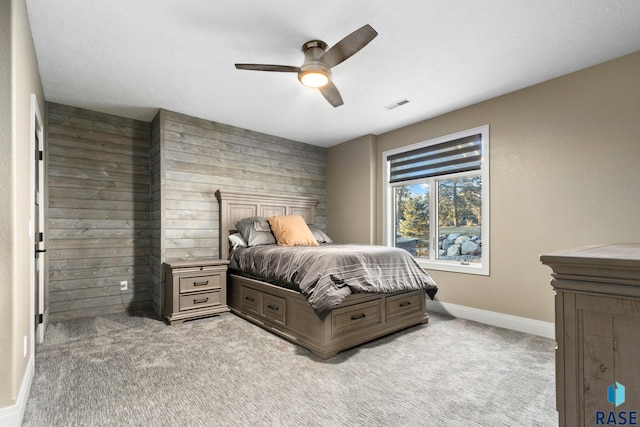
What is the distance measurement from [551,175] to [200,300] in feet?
12.6

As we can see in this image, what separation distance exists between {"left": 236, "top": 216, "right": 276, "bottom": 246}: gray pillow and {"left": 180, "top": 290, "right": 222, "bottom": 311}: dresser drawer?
28.1 inches

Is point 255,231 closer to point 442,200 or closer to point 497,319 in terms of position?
point 442,200

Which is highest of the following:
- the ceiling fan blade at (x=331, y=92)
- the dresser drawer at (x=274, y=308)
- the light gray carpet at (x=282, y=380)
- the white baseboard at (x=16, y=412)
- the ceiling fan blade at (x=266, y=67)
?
the ceiling fan blade at (x=266, y=67)

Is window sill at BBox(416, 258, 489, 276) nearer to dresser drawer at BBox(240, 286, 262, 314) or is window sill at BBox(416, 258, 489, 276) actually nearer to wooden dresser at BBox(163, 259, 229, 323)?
dresser drawer at BBox(240, 286, 262, 314)

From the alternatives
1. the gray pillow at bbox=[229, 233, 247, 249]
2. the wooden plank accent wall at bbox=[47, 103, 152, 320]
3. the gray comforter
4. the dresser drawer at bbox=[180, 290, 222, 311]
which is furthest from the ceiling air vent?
the wooden plank accent wall at bbox=[47, 103, 152, 320]

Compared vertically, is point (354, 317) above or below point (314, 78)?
below

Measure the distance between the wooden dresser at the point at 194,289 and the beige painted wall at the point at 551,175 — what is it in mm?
2725

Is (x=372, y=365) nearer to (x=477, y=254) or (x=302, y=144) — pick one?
(x=477, y=254)

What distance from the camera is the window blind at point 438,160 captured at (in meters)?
3.68

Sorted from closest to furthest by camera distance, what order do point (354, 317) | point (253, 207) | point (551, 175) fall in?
point (354, 317) < point (551, 175) < point (253, 207)

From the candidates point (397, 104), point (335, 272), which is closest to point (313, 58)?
point (397, 104)

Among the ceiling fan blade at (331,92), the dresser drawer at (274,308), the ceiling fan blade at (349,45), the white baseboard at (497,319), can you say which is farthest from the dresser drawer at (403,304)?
the ceiling fan blade at (349,45)

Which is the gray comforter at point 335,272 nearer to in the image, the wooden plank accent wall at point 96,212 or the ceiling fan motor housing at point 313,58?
the ceiling fan motor housing at point 313,58

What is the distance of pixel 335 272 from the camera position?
2658 mm
